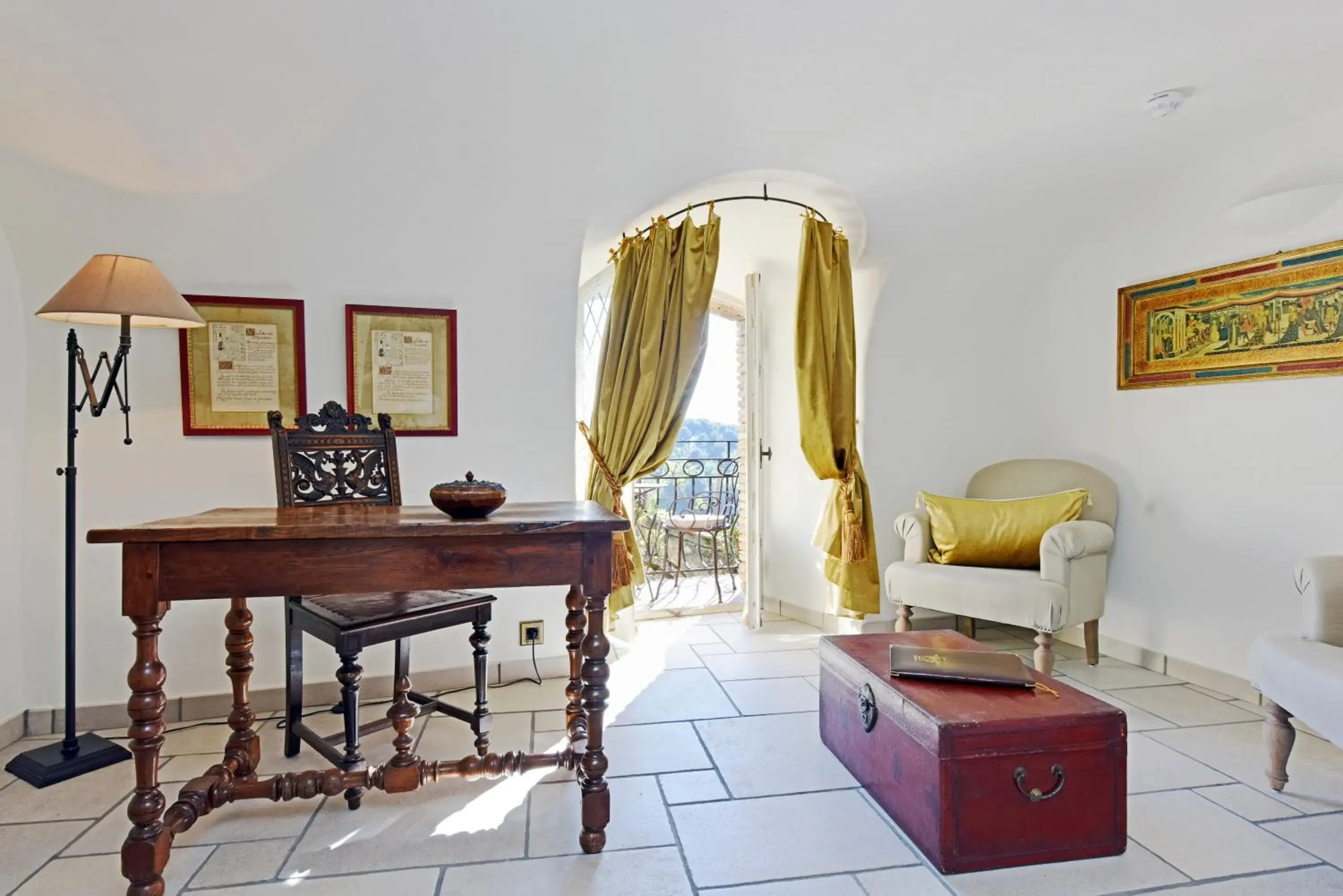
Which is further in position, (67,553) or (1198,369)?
(1198,369)

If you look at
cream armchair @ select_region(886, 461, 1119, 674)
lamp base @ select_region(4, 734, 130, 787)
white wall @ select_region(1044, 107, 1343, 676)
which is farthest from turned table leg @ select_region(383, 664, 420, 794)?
white wall @ select_region(1044, 107, 1343, 676)

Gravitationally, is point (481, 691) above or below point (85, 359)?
below

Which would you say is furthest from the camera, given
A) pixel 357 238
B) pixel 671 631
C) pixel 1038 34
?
pixel 671 631

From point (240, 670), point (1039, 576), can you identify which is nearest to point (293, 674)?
point (240, 670)

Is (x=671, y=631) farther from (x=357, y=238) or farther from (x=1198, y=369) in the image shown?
(x=1198, y=369)

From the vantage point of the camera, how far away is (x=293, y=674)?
2346 mm

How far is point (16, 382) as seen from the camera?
266 centimetres

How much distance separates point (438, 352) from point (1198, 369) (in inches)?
125

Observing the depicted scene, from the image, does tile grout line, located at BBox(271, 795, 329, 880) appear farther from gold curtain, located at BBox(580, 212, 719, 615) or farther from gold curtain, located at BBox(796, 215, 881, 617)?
gold curtain, located at BBox(796, 215, 881, 617)

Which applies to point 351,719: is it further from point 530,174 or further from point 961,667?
point 530,174

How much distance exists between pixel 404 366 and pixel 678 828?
2.02 meters

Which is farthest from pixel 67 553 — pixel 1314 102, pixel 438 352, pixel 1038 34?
pixel 1314 102

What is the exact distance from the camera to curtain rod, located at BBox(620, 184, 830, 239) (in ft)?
11.5

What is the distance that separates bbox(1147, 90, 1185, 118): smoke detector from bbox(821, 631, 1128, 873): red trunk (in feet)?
6.78
